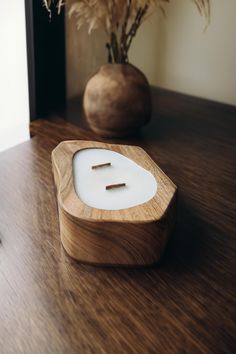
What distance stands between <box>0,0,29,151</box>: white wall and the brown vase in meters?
0.20

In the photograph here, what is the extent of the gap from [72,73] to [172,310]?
2.90ft

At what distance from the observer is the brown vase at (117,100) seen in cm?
96

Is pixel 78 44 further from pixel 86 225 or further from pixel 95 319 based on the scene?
pixel 95 319

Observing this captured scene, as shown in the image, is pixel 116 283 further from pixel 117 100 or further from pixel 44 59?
pixel 44 59

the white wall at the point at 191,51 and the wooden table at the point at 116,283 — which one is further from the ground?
the white wall at the point at 191,51

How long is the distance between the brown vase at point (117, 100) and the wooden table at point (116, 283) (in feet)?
0.55

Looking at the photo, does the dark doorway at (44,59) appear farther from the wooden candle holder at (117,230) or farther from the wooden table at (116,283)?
the wooden candle holder at (117,230)

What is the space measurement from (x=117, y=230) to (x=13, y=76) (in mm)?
728

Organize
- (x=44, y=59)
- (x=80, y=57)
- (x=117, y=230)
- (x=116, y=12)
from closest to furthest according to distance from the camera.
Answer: (x=117, y=230) → (x=116, y=12) → (x=44, y=59) → (x=80, y=57)

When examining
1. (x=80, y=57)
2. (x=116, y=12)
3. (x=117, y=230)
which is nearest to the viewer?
(x=117, y=230)

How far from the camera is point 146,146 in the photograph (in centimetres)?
99

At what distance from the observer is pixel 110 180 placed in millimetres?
690

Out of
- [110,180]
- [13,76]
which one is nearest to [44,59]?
[13,76]

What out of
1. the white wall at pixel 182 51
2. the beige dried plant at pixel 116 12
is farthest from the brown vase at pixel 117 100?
the white wall at pixel 182 51
